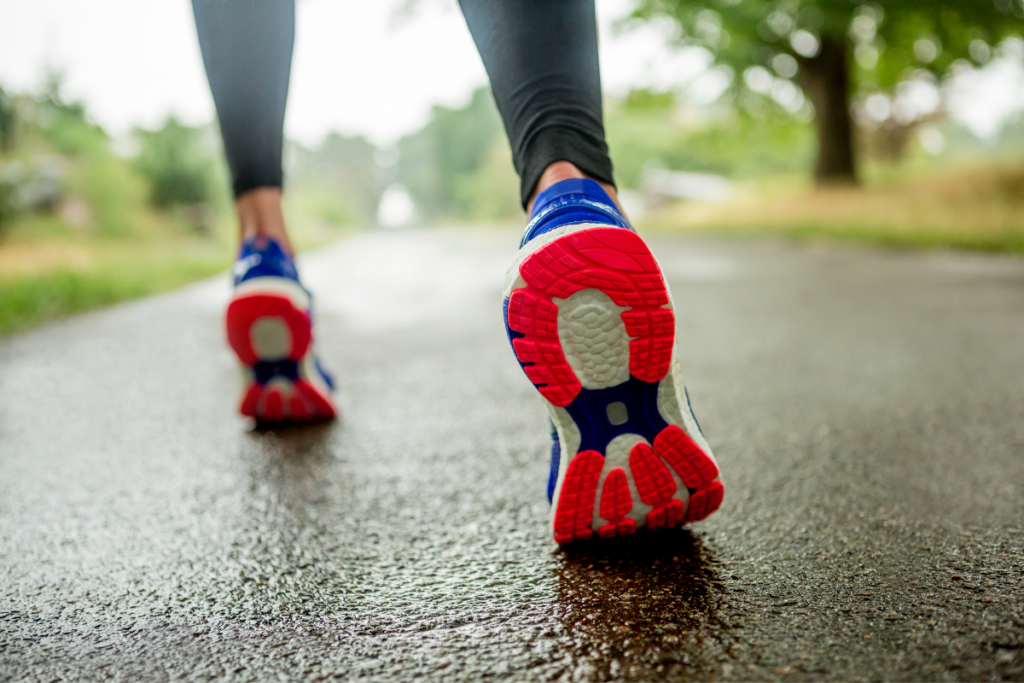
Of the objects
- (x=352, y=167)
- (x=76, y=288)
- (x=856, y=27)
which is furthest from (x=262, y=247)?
(x=352, y=167)

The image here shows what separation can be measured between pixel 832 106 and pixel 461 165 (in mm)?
30991

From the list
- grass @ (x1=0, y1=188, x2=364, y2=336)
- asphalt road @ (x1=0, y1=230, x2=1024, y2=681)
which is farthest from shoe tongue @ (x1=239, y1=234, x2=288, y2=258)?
grass @ (x1=0, y1=188, x2=364, y2=336)

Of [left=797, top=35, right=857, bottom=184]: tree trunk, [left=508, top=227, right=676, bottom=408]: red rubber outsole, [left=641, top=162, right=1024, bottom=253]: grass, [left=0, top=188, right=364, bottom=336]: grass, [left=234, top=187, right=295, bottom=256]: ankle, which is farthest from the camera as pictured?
[left=797, top=35, right=857, bottom=184]: tree trunk

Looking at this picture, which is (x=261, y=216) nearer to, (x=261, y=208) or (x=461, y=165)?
(x=261, y=208)

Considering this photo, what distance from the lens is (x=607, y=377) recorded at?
825 mm

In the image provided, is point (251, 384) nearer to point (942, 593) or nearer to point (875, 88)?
point (942, 593)

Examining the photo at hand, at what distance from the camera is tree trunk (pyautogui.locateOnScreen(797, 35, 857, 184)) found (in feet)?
35.4

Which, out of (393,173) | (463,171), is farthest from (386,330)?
(393,173)

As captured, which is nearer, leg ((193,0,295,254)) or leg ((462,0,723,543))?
leg ((462,0,723,543))

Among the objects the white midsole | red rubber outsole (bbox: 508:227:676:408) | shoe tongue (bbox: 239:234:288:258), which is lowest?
red rubber outsole (bbox: 508:227:676:408)

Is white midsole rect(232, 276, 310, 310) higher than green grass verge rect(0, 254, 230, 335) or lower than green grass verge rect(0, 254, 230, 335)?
lower

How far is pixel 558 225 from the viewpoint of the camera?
2.75ft

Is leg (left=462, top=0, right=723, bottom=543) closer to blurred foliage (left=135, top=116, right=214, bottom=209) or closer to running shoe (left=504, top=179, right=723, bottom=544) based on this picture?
running shoe (left=504, top=179, right=723, bottom=544)

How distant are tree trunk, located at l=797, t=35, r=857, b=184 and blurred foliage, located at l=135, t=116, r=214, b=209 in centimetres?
982
